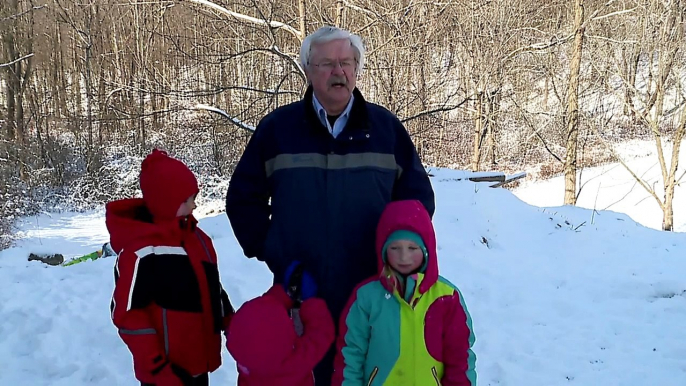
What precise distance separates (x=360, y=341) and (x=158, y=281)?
76 cm

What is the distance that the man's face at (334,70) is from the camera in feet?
5.70

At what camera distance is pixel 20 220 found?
12.8 m

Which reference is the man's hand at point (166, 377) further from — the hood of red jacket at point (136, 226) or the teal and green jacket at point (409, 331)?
the teal and green jacket at point (409, 331)

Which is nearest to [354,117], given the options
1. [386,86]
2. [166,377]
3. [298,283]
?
[298,283]

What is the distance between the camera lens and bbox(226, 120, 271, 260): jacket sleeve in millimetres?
1884

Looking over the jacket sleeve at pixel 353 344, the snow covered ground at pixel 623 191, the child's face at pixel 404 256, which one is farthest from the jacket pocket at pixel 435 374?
the snow covered ground at pixel 623 191

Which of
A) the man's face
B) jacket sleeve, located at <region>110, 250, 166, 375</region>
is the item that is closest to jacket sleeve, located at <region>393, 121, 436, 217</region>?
the man's face

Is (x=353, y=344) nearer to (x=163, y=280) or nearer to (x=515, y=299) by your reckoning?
(x=163, y=280)

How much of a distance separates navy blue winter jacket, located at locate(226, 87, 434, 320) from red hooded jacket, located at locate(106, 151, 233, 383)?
0.21 metres

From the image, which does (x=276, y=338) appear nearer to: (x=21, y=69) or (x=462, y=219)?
(x=462, y=219)

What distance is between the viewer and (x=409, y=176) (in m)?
1.92

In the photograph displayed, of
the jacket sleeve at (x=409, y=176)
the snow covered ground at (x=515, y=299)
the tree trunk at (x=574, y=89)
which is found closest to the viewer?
the jacket sleeve at (x=409, y=176)

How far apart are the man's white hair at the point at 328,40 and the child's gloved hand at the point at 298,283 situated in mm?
745

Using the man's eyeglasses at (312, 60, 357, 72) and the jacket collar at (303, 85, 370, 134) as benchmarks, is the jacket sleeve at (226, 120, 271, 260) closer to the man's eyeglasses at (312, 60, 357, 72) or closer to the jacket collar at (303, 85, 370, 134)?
the jacket collar at (303, 85, 370, 134)
